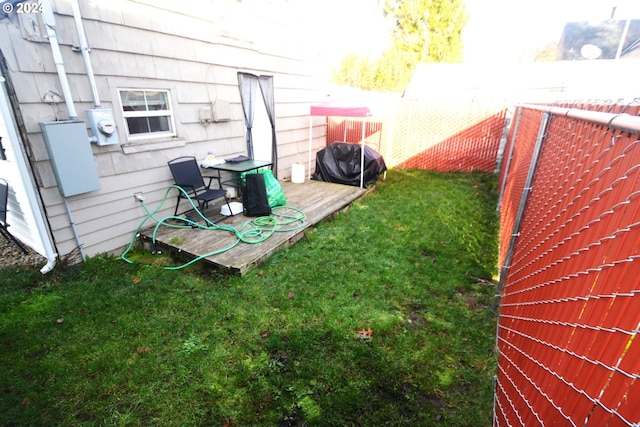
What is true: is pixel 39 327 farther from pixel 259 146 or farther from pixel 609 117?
pixel 259 146

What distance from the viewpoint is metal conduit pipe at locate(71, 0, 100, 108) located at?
128 inches

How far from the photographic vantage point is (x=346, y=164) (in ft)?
23.8

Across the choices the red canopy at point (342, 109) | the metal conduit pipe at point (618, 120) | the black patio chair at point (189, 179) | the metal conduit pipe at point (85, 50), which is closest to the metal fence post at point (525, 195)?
the metal conduit pipe at point (618, 120)

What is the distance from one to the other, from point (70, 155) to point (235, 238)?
2023mm

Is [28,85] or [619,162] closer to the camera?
[619,162]

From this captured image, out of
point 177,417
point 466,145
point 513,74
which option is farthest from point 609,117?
point 513,74

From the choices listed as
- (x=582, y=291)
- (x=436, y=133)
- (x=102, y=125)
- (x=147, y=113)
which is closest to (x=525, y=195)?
(x=582, y=291)

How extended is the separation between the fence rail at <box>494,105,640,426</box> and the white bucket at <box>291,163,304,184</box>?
534cm

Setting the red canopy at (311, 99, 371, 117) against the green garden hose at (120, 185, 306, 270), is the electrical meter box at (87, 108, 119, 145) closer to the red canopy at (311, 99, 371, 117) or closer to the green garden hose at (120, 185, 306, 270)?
the green garden hose at (120, 185, 306, 270)

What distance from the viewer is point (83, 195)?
3604 mm

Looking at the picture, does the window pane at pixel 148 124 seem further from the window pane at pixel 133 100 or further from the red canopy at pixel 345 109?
the red canopy at pixel 345 109

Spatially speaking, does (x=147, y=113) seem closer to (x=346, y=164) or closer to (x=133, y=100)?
(x=133, y=100)

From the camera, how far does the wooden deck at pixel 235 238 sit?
365 centimetres

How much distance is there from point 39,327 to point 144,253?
1506mm
